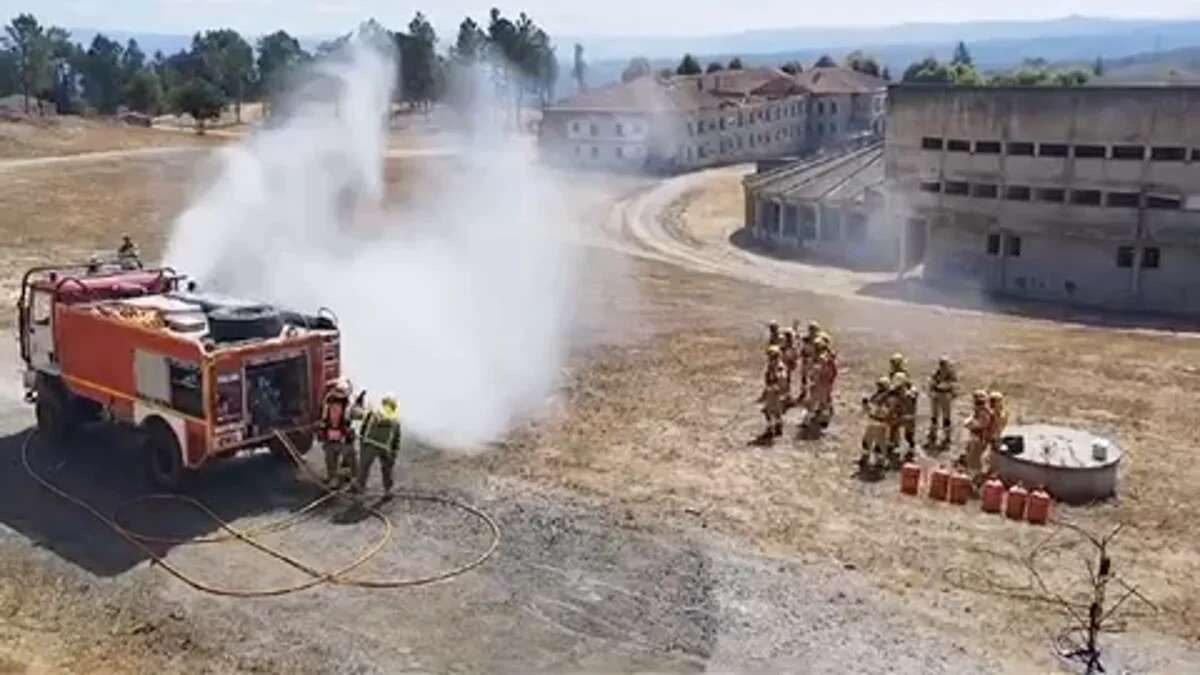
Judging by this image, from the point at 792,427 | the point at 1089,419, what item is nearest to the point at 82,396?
the point at 792,427

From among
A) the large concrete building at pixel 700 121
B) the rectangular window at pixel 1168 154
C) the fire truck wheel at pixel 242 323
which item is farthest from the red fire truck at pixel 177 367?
the large concrete building at pixel 700 121

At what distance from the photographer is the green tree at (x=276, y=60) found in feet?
288

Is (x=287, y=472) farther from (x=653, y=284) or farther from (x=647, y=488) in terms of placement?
(x=653, y=284)

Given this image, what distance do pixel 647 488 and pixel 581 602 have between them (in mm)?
3867

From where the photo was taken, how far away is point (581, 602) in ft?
41.6

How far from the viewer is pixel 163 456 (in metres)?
15.7

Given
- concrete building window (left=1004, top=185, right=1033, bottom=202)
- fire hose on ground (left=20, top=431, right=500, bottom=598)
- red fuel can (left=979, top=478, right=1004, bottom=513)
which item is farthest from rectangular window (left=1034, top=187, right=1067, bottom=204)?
fire hose on ground (left=20, top=431, right=500, bottom=598)

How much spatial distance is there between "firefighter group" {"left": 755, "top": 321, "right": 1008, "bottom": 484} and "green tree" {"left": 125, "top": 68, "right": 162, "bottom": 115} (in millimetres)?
77518

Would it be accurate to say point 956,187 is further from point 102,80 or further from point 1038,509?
point 102,80

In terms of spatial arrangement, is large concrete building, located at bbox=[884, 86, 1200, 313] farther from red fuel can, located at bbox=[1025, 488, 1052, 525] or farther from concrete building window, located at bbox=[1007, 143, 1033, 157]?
red fuel can, located at bbox=[1025, 488, 1052, 525]

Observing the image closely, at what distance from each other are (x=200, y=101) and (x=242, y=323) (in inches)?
2597

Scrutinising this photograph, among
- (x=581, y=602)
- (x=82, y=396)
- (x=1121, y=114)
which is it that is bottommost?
(x=581, y=602)

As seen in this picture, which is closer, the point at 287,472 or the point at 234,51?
the point at 287,472

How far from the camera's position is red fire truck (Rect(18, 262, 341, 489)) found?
49.2 feet
